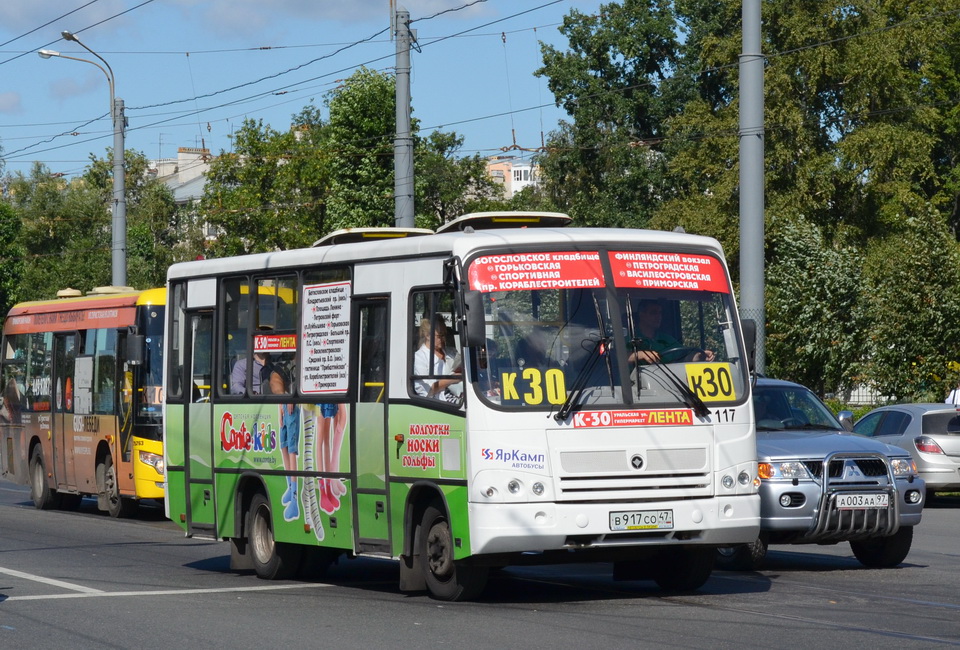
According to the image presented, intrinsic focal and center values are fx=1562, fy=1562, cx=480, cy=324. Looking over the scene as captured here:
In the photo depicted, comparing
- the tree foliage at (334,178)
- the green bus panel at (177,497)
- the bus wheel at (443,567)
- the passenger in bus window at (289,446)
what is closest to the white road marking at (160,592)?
the passenger in bus window at (289,446)

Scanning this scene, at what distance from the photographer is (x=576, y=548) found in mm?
10883

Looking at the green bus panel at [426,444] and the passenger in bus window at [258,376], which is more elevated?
the passenger in bus window at [258,376]

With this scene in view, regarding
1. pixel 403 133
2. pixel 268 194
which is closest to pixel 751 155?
pixel 403 133

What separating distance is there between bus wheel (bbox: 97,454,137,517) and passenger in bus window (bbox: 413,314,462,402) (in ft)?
39.2

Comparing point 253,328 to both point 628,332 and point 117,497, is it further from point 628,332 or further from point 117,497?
point 117,497

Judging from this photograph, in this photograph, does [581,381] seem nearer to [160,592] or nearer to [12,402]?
[160,592]

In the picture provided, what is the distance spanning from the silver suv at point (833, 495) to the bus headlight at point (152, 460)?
32.8 feet

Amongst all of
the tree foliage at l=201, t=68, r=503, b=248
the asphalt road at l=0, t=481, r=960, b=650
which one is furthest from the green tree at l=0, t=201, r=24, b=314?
the asphalt road at l=0, t=481, r=960, b=650

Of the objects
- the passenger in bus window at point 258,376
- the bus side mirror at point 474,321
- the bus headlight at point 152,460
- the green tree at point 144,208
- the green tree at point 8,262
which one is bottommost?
the bus headlight at point 152,460

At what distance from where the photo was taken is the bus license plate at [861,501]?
515 inches

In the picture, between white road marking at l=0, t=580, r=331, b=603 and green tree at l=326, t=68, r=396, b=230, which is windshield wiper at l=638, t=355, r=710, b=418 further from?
green tree at l=326, t=68, r=396, b=230

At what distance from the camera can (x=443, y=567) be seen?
1137 cm

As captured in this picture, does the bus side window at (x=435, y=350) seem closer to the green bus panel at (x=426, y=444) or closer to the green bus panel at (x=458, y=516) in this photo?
the green bus panel at (x=426, y=444)

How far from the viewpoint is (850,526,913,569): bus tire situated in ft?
45.2
